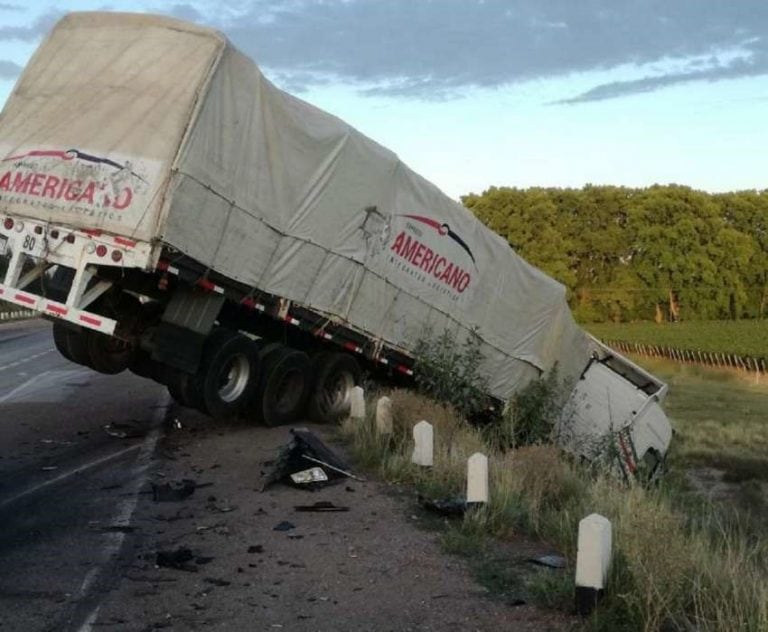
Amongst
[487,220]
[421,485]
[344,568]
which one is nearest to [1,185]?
[421,485]

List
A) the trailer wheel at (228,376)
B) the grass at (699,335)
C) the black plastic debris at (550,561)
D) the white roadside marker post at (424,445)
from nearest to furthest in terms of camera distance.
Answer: the black plastic debris at (550,561)
the white roadside marker post at (424,445)
the trailer wheel at (228,376)
the grass at (699,335)

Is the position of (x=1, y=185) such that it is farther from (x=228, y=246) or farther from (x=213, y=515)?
(x=213, y=515)

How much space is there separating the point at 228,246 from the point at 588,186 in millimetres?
80758

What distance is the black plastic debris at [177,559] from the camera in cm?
721

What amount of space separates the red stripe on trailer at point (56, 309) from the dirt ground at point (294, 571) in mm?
2606

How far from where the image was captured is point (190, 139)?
11.8 metres

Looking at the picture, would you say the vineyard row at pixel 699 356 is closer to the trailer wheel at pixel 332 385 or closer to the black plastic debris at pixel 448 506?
the trailer wheel at pixel 332 385

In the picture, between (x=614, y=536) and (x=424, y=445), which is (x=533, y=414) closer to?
(x=424, y=445)

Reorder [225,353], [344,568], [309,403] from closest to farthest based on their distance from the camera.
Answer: [344,568]
[225,353]
[309,403]

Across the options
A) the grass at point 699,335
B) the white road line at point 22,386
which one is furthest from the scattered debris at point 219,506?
the grass at point 699,335

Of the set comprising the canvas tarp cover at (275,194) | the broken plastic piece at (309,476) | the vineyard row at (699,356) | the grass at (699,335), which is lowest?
the broken plastic piece at (309,476)

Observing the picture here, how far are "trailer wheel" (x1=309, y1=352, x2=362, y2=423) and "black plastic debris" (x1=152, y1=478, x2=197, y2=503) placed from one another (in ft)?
17.3

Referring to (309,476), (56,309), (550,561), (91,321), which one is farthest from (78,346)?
(550,561)

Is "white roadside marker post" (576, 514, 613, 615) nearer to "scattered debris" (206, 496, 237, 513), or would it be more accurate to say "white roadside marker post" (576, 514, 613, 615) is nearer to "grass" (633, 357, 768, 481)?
"scattered debris" (206, 496, 237, 513)
